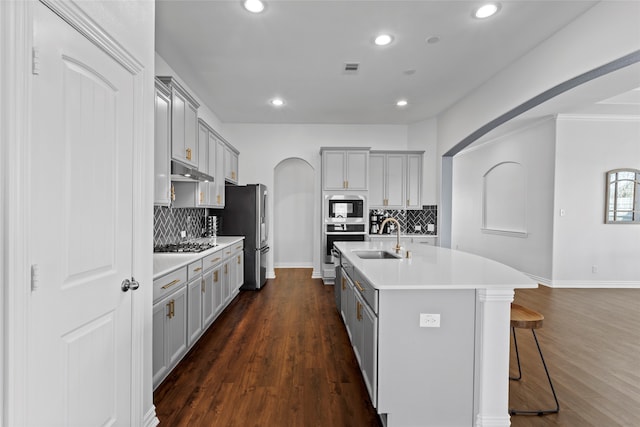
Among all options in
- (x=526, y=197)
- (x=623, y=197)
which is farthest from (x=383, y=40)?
(x=623, y=197)

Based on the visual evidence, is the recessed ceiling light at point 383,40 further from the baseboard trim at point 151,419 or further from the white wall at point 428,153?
the baseboard trim at point 151,419

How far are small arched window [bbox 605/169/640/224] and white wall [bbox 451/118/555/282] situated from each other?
955mm

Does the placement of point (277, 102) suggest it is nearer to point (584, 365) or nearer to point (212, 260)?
point (212, 260)

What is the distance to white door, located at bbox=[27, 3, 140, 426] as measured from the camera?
1.14 metres

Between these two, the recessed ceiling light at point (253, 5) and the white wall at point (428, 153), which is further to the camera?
the white wall at point (428, 153)

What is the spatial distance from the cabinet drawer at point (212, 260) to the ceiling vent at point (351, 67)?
8.68 ft

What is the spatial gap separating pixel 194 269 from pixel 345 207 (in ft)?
11.0

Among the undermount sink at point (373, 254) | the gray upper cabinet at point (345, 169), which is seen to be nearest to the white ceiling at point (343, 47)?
the gray upper cabinet at point (345, 169)

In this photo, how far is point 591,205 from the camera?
5.35m

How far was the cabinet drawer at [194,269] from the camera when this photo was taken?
272 cm

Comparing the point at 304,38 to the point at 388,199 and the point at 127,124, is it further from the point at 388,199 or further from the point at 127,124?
the point at 388,199

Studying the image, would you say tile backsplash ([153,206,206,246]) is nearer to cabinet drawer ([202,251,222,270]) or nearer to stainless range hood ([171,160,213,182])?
stainless range hood ([171,160,213,182])

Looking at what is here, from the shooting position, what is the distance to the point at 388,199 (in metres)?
6.09

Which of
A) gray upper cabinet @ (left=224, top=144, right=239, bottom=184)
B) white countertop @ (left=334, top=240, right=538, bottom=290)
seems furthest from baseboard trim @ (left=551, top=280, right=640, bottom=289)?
gray upper cabinet @ (left=224, top=144, right=239, bottom=184)
